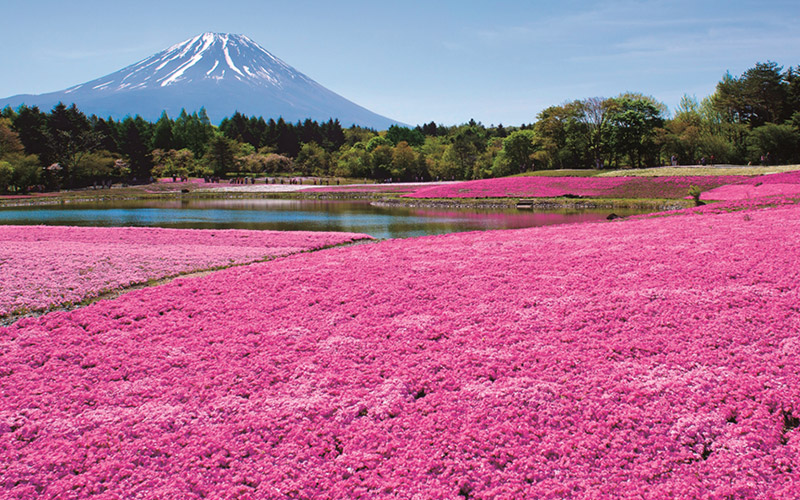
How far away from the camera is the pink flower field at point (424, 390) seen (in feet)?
17.6

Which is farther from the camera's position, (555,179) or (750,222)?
(555,179)

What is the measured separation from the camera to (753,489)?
4.90 metres

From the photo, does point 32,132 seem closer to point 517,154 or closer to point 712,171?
point 517,154

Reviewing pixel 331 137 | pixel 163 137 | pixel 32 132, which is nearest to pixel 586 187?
pixel 32 132

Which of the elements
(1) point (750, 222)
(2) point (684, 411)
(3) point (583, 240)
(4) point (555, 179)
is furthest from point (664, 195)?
(2) point (684, 411)

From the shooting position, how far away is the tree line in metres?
79.7

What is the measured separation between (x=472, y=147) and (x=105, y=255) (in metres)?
111

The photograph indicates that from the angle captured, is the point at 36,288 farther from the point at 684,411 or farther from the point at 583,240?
the point at 583,240

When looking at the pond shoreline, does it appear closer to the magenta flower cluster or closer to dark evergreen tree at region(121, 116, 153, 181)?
the magenta flower cluster

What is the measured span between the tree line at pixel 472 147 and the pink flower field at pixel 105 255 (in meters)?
66.5

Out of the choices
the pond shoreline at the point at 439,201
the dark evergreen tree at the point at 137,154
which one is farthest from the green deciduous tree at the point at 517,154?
the dark evergreen tree at the point at 137,154

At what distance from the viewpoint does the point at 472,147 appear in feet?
403

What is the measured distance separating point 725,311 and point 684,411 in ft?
13.2

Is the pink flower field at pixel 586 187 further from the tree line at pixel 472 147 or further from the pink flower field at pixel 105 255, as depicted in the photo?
the pink flower field at pixel 105 255
